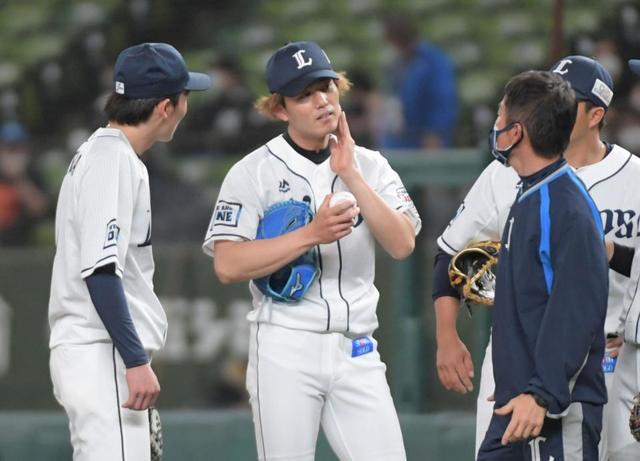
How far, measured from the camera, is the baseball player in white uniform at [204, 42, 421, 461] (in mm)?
4047

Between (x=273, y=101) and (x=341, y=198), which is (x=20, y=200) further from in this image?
(x=341, y=198)

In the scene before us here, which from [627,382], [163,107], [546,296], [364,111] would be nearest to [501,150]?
[546,296]

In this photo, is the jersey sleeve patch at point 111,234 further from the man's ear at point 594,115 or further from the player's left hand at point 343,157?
the man's ear at point 594,115

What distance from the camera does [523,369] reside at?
338 centimetres

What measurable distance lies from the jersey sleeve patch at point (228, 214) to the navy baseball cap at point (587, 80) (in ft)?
3.51

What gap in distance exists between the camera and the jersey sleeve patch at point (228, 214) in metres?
4.14

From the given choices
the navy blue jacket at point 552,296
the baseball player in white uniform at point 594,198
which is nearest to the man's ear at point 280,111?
Answer: the baseball player in white uniform at point 594,198

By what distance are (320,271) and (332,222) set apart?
28cm

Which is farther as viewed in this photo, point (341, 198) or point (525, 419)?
point (341, 198)

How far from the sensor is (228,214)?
13.6 ft

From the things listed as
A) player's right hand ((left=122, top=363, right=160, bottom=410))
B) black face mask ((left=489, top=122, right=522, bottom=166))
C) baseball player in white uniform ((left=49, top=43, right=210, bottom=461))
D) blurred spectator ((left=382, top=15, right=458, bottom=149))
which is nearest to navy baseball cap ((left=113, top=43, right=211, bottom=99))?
baseball player in white uniform ((left=49, top=43, right=210, bottom=461))

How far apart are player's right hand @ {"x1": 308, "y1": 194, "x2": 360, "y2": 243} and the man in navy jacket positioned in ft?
1.85

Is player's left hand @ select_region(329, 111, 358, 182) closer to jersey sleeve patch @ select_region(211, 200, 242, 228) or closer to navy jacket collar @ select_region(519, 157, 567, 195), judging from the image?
jersey sleeve patch @ select_region(211, 200, 242, 228)

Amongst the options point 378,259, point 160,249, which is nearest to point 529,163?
point 378,259
